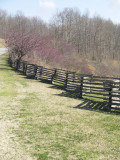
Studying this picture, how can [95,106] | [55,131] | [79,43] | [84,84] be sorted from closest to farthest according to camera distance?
1. [55,131]
2. [95,106]
3. [84,84]
4. [79,43]

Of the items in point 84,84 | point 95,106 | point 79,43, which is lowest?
point 95,106

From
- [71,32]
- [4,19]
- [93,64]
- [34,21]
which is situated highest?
[4,19]

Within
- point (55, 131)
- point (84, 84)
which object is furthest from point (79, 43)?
point (55, 131)

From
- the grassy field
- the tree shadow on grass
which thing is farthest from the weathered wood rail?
the grassy field

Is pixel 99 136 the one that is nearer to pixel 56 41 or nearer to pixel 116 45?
pixel 56 41

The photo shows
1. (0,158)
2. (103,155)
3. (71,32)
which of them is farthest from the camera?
(71,32)

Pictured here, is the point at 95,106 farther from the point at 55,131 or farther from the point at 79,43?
the point at 79,43

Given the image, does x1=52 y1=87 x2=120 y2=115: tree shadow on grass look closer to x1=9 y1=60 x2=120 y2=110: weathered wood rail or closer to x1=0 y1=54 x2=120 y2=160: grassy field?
x1=9 y1=60 x2=120 y2=110: weathered wood rail

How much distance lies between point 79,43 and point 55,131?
178 feet

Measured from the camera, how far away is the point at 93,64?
4909cm

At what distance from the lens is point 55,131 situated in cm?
734

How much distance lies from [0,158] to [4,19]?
90.6 m

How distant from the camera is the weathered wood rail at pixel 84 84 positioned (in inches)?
424

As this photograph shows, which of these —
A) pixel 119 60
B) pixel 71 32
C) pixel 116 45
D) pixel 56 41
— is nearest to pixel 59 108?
pixel 56 41
